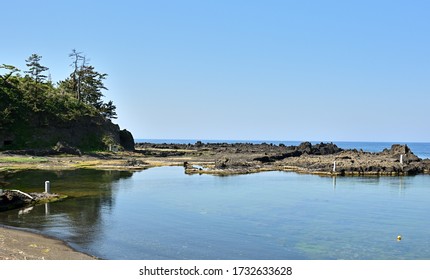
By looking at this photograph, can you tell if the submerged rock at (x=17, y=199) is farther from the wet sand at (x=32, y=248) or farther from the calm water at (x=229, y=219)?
the wet sand at (x=32, y=248)

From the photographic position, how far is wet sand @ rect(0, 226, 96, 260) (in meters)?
16.4

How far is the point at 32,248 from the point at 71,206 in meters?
13.6

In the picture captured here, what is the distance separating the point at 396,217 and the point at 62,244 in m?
23.3

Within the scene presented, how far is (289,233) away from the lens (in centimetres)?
2503

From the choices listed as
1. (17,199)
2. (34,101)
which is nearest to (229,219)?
(17,199)

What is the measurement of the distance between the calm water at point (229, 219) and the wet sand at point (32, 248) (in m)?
1.19

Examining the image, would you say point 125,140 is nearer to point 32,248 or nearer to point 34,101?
point 34,101

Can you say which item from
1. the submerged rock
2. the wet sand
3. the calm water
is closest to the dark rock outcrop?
the calm water

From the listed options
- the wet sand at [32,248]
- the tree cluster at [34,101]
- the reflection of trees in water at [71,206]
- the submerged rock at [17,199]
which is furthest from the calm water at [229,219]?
the tree cluster at [34,101]

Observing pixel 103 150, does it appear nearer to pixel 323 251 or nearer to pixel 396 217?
pixel 396 217

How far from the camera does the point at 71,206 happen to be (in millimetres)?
31344

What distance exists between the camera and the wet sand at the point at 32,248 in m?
16.4

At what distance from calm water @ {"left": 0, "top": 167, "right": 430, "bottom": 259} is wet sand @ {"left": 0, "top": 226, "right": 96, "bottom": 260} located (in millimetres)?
1194
